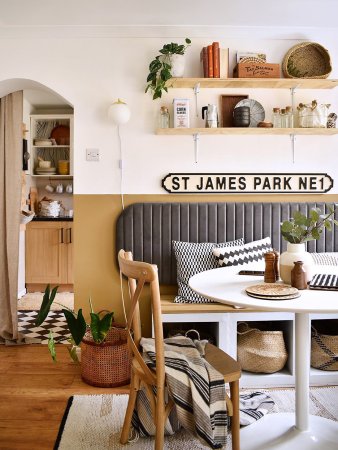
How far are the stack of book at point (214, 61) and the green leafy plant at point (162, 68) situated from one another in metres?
0.16

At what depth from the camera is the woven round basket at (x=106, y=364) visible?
2.82 meters

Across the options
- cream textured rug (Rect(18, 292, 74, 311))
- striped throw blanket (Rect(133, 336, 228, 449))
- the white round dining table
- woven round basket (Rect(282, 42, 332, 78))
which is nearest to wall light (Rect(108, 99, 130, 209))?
woven round basket (Rect(282, 42, 332, 78))

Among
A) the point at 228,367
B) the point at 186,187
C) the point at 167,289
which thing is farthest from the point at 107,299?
the point at 228,367

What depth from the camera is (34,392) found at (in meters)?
2.74

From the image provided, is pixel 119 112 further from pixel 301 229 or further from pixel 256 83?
pixel 301 229

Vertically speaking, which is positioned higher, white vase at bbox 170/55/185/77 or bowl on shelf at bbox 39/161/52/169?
white vase at bbox 170/55/185/77

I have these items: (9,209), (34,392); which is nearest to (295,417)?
(34,392)

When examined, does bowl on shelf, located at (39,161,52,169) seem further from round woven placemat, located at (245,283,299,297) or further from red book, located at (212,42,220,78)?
round woven placemat, located at (245,283,299,297)

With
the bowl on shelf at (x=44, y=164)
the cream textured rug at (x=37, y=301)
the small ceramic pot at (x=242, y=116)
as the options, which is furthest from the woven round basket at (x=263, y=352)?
the bowl on shelf at (x=44, y=164)

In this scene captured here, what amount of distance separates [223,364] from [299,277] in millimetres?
510

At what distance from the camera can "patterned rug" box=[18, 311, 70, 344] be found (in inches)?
147

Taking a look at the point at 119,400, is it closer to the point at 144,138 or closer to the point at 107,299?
the point at 107,299

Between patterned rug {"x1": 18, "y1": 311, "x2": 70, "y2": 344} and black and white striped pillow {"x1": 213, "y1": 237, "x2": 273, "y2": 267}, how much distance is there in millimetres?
1589

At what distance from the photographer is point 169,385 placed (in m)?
1.77
